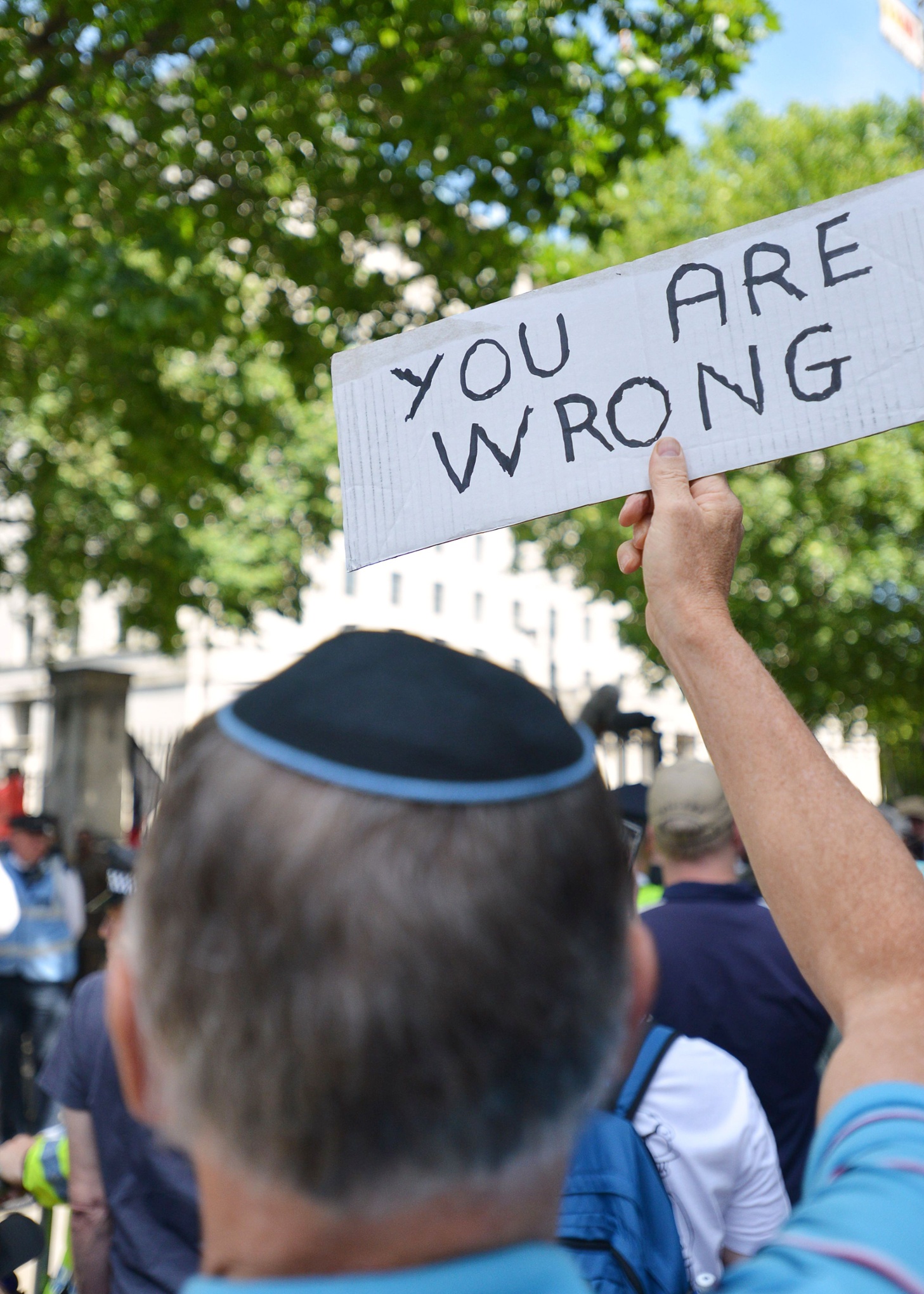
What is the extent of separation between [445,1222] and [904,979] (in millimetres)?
477

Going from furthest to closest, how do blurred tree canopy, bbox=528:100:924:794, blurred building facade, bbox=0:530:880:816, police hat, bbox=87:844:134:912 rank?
blurred building facade, bbox=0:530:880:816
blurred tree canopy, bbox=528:100:924:794
police hat, bbox=87:844:134:912

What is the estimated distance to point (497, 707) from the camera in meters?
0.73

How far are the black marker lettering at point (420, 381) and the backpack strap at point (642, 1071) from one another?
1078 millimetres

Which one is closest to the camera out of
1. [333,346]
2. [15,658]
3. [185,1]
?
[185,1]

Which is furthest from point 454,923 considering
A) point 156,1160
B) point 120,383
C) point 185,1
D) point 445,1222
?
point 120,383

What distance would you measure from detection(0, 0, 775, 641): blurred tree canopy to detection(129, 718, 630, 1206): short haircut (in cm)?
632

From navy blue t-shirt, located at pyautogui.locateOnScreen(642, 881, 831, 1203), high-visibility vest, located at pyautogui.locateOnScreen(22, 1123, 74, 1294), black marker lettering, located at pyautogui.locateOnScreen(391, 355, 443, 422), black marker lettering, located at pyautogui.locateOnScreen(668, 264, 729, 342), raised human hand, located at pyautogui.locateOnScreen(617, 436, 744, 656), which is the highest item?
black marker lettering, located at pyautogui.locateOnScreen(668, 264, 729, 342)

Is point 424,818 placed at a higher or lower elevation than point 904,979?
higher

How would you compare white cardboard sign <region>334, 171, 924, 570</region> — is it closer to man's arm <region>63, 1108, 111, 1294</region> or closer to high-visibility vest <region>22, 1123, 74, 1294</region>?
man's arm <region>63, 1108, 111, 1294</region>

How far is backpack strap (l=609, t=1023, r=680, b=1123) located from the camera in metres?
1.84

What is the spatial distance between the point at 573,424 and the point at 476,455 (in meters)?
0.13

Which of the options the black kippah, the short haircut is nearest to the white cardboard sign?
the black kippah

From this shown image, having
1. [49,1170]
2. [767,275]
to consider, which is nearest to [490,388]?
[767,275]

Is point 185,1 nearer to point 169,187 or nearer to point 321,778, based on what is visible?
point 169,187
